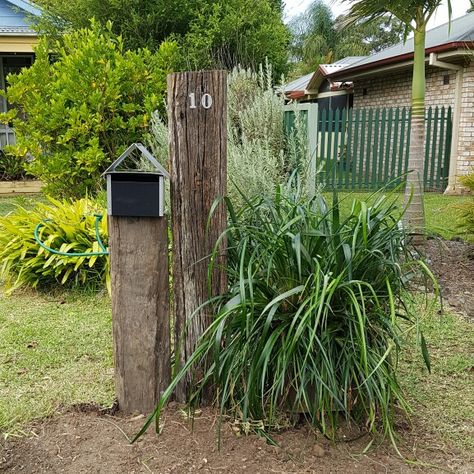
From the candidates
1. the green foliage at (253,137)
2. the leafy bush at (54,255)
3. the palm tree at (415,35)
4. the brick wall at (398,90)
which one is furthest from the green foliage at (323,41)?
the leafy bush at (54,255)

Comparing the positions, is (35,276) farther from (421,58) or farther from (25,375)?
(421,58)

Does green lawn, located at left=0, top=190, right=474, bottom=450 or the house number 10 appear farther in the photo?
green lawn, located at left=0, top=190, right=474, bottom=450

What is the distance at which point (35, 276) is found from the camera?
16.2ft

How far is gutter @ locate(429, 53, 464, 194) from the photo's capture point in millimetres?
11404

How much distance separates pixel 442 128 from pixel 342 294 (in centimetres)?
1080

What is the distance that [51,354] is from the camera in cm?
353

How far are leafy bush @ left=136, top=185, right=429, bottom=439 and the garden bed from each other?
9.91 m

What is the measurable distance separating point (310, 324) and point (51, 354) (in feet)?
6.38

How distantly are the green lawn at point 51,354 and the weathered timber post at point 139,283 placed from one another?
1.02 ft

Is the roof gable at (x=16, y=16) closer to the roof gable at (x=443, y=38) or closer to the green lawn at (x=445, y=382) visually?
the roof gable at (x=443, y=38)

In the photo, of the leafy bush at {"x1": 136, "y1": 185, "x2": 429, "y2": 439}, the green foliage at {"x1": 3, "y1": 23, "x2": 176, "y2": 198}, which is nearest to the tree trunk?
the green foliage at {"x1": 3, "y1": 23, "x2": 176, "y2": 198}

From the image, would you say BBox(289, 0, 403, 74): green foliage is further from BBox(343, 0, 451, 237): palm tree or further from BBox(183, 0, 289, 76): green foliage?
BBox(343, 0, 451, 237): palm tree

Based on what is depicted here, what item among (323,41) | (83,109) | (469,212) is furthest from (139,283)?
(323,41)

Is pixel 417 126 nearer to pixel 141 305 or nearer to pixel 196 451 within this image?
pixel 141 305
